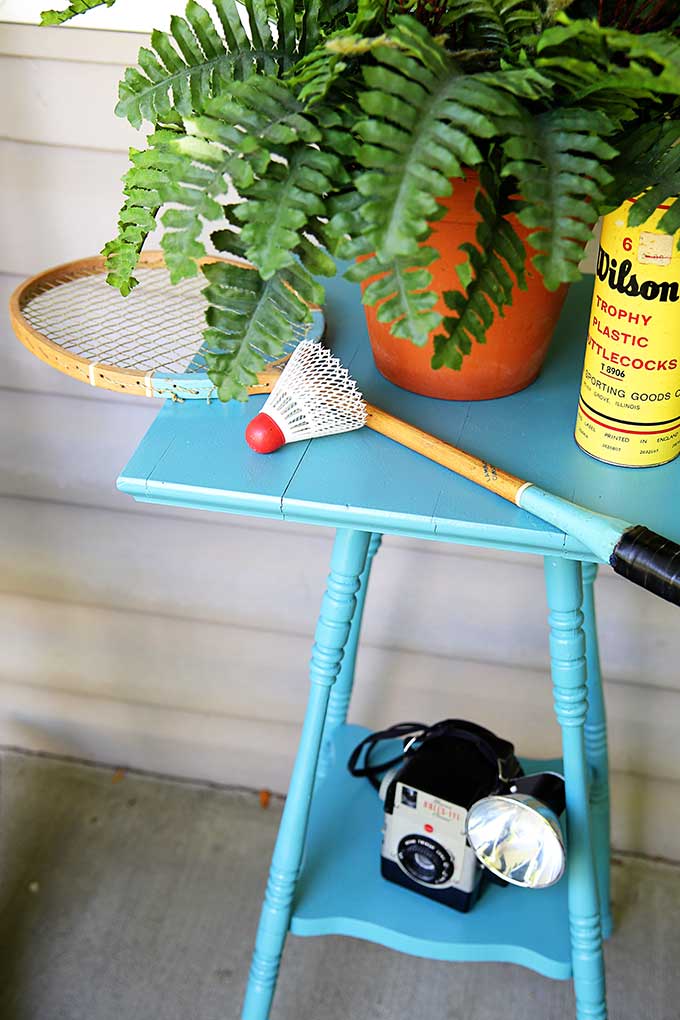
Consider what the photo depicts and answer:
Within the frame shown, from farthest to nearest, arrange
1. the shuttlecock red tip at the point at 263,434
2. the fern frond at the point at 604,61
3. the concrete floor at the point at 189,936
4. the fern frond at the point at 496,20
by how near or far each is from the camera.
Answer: the concrete floor at the point at 189,936, the shuttlecock red tip at the point at 263,434, the fern frond at the point at 496,20, the fern frond at the point at 604,61

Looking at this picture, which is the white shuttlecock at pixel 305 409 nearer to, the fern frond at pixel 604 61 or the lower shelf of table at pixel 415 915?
the fern frond at pixel 604 61

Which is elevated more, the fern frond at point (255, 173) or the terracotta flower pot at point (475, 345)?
the fern frond at point (255, 173)

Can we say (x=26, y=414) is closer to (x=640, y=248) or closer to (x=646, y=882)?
(x=640, y=248)

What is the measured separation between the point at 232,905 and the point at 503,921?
549mm

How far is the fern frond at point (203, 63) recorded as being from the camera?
2.18ft

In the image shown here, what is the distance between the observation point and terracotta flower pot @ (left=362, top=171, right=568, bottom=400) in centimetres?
70

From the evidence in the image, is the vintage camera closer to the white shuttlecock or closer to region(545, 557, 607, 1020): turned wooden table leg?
region(545, 557, 607, 1020): turned wooden table leg

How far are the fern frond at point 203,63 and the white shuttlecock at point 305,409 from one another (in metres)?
0.20

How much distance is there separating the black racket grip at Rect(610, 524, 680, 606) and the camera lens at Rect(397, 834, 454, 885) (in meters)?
0.54

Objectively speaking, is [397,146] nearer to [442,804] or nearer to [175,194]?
[175,194]

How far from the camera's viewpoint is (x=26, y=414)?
1.35 m

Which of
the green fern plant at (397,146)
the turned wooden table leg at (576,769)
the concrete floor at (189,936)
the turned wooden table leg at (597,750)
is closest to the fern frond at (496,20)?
the green fern plant at (397,146)

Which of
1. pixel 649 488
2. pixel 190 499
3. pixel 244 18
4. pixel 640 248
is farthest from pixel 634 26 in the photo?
pixel 244 18

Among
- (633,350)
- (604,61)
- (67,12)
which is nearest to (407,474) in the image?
(633,350)
